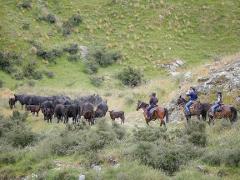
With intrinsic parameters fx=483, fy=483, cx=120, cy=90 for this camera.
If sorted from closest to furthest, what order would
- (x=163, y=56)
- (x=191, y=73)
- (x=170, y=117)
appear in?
(x=170, y=117) → (x=191, y=73) → (x=163, y=56)

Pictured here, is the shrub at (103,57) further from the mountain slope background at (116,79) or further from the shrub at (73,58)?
the shrub at (73,58)

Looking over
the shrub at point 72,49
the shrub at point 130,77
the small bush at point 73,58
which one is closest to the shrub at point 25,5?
the shrub at point 72,49

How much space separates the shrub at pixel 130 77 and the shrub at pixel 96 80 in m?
2.47

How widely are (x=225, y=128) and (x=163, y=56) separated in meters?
40.6

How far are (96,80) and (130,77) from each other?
4079 millimetres

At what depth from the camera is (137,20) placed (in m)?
71.1

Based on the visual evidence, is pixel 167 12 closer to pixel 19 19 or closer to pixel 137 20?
pixel 137 20

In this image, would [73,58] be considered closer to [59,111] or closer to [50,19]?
[50,19]

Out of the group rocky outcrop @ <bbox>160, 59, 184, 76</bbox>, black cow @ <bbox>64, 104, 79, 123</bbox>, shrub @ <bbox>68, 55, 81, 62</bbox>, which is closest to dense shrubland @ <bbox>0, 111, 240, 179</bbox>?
black cow @ <bbox>64, 104, 79, 123</bbox>

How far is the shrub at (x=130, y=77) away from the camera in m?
57.5

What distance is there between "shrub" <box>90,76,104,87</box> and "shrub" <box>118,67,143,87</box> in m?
2.47

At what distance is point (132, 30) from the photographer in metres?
69.6

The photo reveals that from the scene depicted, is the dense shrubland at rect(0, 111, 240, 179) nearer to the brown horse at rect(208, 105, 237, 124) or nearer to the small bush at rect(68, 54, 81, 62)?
the brown horse at rect(208, 105, 237, 124)

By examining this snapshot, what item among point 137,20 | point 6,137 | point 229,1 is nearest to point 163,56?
point 137,20
